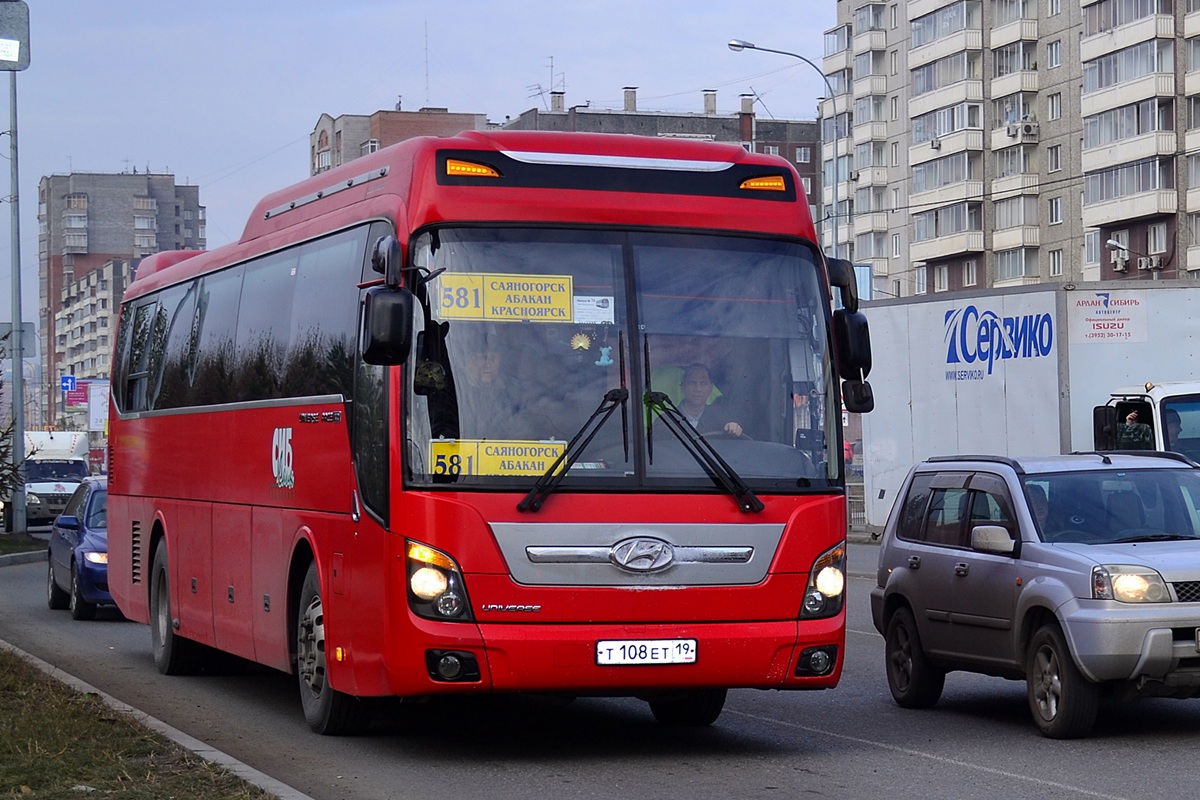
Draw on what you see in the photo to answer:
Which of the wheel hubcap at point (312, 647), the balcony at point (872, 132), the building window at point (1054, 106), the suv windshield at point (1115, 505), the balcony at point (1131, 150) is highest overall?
the balcony at point (872, 132)

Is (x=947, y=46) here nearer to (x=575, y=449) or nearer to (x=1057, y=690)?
(x=1057, y=690)

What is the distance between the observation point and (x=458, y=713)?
42.1 feet

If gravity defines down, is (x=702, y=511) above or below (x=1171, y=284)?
below

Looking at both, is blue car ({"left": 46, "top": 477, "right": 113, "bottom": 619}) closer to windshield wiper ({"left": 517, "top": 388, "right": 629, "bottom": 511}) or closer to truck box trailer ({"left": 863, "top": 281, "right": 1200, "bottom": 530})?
truck box trailer ({"left": 863, "top": 281, "right": 1200, "bottom": 530})

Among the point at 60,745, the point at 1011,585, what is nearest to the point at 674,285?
the point at 1011,585

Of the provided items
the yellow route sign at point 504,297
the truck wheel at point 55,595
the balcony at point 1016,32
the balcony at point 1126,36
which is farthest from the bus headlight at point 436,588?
the balcony at point 1016,32

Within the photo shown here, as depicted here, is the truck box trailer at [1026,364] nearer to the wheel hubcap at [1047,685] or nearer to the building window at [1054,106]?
the wheel hubcap at [1047,685]

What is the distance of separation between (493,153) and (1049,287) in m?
16.2

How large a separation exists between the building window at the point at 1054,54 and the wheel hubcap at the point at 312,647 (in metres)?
80.1

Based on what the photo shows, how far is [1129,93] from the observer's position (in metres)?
75.7

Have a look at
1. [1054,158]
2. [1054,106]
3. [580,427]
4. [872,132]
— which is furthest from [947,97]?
[580,427]

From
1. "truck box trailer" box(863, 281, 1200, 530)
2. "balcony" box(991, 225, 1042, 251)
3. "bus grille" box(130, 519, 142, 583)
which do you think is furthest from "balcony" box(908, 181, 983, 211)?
"bus grille" box(130, 519, 142, 583)

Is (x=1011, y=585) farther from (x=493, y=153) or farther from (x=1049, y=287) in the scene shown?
(x=1049, y=287)

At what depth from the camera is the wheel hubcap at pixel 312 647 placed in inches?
444
